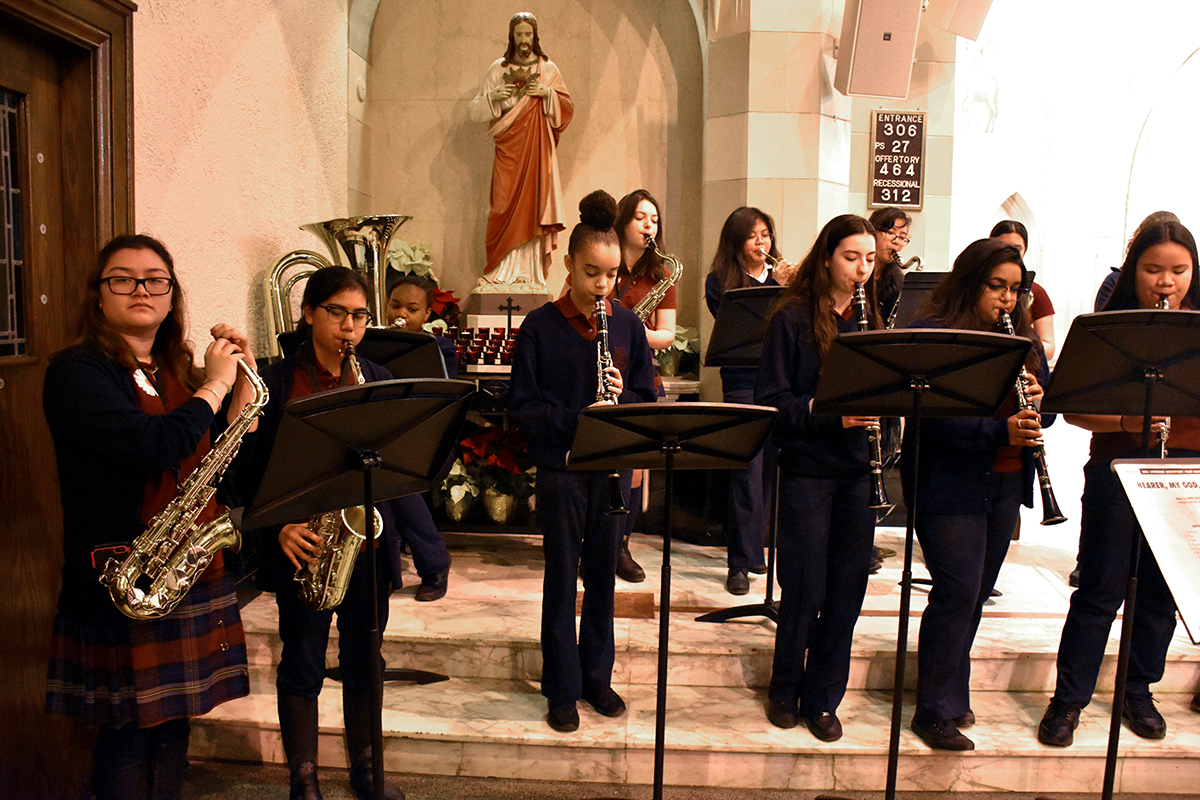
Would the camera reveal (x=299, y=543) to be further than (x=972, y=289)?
No

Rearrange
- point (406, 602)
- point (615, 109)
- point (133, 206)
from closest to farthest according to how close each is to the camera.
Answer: point (133, 206), point (406, 602), point (615, 109)

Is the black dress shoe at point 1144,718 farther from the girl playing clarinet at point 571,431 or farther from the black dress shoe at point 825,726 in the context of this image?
the girl playing clarinet at point 571,431

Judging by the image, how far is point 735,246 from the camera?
4.66 metres

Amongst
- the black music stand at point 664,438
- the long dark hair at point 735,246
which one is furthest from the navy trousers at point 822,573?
the long dark hair at point 735,246

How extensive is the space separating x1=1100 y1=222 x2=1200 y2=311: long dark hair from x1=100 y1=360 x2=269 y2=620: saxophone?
9.51 feet

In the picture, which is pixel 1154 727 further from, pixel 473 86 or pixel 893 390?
pixel 473 86

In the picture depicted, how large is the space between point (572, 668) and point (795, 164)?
13.1 feet

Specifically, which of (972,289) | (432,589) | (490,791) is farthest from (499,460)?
(972,289)

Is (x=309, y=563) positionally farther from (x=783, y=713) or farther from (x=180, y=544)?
(x=783, y=713)

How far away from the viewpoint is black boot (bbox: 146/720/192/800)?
253 cm

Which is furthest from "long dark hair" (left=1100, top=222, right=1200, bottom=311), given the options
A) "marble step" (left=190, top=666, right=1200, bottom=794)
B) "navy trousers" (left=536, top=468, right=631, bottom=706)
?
"navy trousers" (left=536, top=468, right=631, bottom=706)

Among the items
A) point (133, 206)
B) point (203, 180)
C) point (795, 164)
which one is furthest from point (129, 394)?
point (795, 164)

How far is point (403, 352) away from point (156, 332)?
1231 millimetres

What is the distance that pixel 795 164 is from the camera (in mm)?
6238
